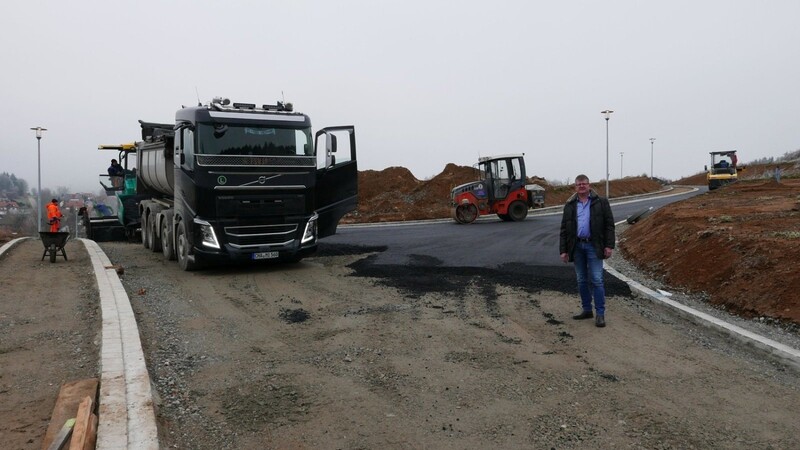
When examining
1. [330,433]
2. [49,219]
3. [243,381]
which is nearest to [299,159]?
[243,381]

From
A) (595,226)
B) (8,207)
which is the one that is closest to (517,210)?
Answer: (595,226)

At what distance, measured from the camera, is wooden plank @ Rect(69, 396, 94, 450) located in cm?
356

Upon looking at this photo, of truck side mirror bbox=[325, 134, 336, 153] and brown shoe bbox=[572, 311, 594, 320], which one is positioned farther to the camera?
truck side mirror bbox=[325, 134, 336, 153]

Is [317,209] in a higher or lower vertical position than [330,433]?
higher

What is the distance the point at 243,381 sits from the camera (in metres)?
5.05

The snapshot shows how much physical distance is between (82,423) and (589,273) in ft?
18.3

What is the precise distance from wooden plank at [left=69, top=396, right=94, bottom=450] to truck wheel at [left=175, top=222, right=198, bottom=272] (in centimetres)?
702

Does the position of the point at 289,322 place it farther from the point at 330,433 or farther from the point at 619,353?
the point at 619,353

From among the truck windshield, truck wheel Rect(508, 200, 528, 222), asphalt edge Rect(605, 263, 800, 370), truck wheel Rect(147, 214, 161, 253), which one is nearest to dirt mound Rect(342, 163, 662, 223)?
truck wheel Rect(508, 200, 528, 222)

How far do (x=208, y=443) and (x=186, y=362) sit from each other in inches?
74.6

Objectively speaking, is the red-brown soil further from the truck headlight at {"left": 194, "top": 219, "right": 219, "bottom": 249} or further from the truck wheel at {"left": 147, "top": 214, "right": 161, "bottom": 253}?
the truck wheel at {"left": 147, "top": 214, "right": 161, "bottom": 253}

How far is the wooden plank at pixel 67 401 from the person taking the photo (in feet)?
12.8

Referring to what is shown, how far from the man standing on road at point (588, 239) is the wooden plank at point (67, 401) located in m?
5.27

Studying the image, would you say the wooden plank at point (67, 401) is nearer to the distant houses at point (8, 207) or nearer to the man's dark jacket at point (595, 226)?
the man's dark jacket at point (595, 226)
